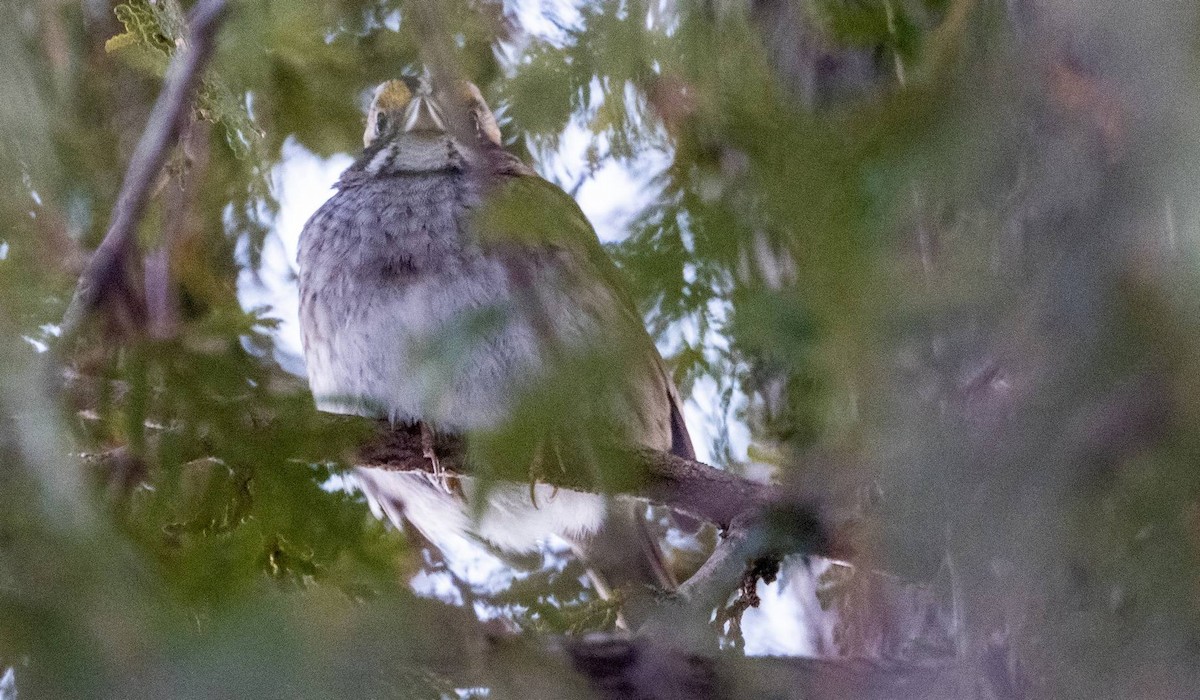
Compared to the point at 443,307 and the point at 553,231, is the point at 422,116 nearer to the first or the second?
the point at 443,307

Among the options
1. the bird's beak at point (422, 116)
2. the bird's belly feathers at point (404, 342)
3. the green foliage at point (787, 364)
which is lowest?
the green foliage at point (787, 364)

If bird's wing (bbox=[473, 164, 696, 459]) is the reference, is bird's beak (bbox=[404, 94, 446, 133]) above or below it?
above

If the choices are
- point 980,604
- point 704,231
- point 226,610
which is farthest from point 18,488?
point 980,604

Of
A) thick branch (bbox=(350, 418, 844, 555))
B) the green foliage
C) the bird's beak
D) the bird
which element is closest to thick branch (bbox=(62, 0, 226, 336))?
the green foliage

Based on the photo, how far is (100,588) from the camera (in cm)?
156

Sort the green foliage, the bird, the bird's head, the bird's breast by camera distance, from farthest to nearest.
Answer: the bird's head < the bird's breast < the bird < the green foliage

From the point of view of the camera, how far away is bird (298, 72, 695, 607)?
2.79 metres

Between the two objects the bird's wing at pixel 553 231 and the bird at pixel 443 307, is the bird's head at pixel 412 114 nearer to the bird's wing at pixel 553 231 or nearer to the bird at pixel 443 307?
the bird at pixel 443 307

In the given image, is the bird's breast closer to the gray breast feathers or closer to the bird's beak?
the gray breast feathers

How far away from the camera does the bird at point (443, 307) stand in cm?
279

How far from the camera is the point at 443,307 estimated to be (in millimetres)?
2932

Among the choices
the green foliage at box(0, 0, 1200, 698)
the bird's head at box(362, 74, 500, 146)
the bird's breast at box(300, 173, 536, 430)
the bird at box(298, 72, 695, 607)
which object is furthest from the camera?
the bird's head at box(362, 74, 500, 146)

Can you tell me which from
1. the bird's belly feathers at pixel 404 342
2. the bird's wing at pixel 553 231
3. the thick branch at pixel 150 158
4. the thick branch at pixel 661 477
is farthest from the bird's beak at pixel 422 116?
the thick branch at pixel 661 477

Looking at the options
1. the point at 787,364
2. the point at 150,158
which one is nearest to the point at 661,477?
the point at 787,364
